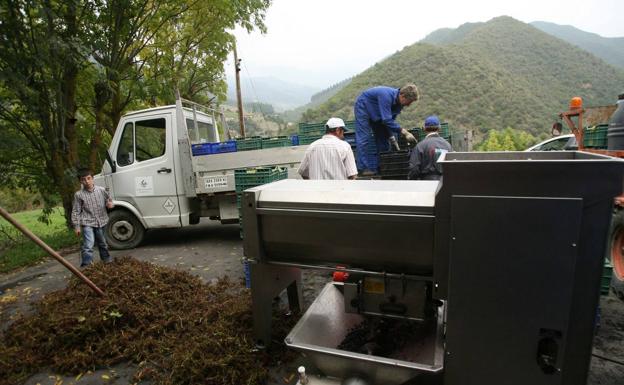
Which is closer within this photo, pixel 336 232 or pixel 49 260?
pixel 336 232

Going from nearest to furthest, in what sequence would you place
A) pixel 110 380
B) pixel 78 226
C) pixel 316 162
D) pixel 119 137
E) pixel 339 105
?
pixel 110 380 → pixel 316 162 → pixel 78 226 → pixel 119 137 → pixel 339 105

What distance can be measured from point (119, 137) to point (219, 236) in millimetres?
2815

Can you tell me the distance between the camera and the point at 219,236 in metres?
7.58

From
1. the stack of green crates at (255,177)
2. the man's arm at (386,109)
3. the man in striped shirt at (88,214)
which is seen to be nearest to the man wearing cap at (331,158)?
the stack of green crates at (255,177)

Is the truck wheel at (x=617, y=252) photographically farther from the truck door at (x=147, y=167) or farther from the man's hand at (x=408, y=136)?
the truck door at (x=147, y=167)

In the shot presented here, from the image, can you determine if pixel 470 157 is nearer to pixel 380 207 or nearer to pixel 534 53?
pixel 380 207

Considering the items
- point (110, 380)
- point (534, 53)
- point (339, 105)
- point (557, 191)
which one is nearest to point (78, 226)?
point (110, 380)

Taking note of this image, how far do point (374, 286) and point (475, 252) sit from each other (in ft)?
2.26

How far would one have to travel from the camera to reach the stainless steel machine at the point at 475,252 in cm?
128

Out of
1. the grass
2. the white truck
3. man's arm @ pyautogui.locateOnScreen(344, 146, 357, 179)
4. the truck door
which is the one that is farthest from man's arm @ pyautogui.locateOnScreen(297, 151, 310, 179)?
the grass

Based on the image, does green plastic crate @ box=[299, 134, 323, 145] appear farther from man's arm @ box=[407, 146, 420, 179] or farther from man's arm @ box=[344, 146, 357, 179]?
man's arm @ box=[344, 146, 357, 179]

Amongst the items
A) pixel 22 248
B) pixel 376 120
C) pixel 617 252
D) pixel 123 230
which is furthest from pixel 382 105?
pixel 22 248

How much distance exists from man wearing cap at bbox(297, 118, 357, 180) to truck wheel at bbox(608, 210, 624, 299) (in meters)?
3.07

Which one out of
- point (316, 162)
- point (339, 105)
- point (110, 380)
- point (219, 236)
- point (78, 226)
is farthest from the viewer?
point (339, 105)
